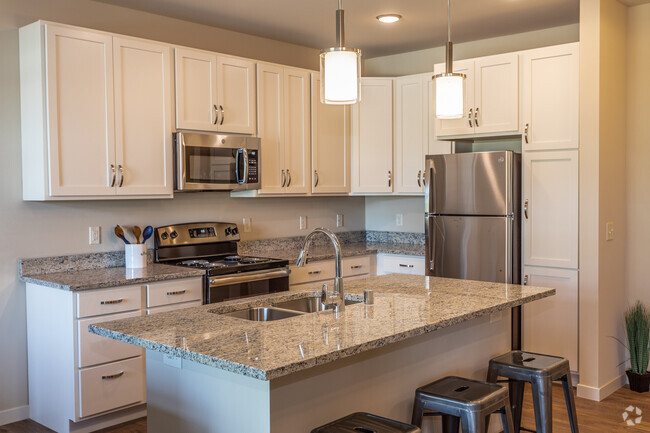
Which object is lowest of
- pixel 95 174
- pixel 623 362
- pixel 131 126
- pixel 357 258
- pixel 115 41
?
pixel 623 362

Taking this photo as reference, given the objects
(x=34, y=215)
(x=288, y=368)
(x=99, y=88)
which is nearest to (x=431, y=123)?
(x=99, y=88)

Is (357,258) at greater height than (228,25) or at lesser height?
lesser

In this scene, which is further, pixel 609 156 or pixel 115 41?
pixel 609 156

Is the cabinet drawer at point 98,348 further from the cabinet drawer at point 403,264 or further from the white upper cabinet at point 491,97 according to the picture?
the white upper cabinet at point 491,97

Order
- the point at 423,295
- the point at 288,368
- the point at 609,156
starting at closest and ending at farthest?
the point at 288,368 → the point at 423,295 → the point at 609,156

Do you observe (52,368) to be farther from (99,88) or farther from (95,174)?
(99,88)

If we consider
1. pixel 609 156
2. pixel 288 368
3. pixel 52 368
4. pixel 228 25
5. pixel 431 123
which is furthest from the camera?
pixel 431 123

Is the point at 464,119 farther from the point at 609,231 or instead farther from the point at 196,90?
the point at 196,90

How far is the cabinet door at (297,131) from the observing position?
186 inches

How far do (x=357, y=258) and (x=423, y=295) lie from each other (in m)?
2.17

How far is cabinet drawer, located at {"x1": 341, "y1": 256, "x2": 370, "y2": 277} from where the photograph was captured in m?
4.87

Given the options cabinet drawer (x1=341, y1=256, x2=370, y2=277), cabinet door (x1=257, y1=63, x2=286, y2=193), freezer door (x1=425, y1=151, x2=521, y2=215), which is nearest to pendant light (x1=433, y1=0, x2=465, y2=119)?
freezer door (x1=425, y1=151, x2=521, y2=215)

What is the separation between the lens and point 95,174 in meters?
3.62

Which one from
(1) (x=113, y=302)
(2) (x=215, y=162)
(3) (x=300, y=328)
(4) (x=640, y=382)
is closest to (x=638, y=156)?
(4) (x=640, y=382)
